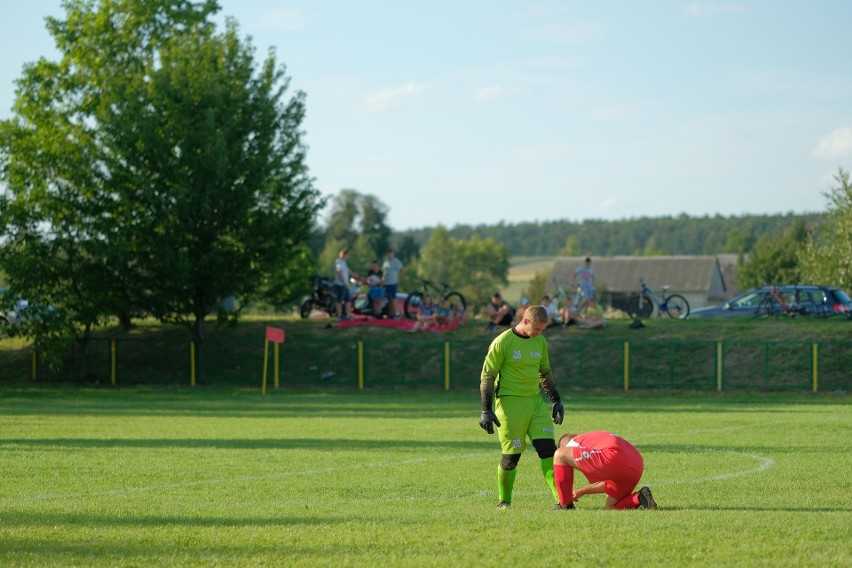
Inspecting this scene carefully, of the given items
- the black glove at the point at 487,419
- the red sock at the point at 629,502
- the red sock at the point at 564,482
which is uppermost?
the black glove at the point at 487,419

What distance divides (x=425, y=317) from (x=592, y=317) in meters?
5.84

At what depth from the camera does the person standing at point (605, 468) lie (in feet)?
34.4

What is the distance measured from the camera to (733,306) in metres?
42.8

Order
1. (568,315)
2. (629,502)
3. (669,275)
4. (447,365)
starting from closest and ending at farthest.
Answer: (629,502) → (447,365) → (568,315) → (669,275)

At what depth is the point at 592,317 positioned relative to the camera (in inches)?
1571

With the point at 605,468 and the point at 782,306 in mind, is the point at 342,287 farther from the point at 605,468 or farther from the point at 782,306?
the point at 605,468

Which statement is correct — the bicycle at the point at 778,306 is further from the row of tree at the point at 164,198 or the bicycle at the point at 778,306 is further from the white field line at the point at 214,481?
the white field line at the point at 214,481

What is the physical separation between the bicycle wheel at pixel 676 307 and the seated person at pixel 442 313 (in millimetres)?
7997

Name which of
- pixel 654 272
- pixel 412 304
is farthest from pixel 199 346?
pixel 654 272

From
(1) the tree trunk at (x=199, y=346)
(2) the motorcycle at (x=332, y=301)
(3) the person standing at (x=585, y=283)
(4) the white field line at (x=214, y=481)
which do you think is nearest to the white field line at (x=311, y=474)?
(4) the white field line at (x=214, y=481)

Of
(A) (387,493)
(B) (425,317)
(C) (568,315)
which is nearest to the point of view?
(A) (387,493)

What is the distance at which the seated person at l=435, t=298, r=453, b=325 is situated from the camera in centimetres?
4081

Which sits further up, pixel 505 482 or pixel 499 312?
pixel 499 312

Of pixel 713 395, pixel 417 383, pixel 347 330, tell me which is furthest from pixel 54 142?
pixel 713 395
